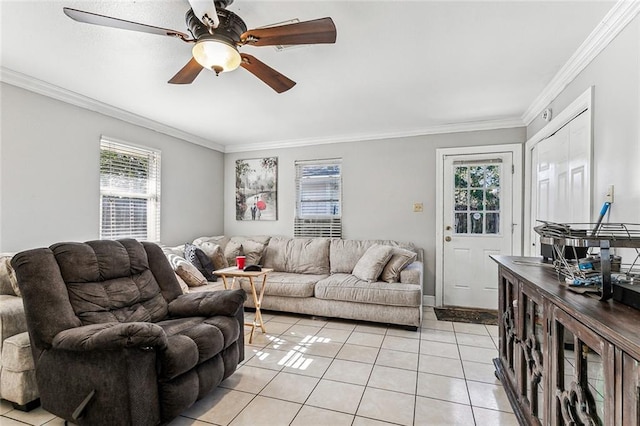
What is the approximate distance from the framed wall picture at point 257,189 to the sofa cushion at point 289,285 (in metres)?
1.31

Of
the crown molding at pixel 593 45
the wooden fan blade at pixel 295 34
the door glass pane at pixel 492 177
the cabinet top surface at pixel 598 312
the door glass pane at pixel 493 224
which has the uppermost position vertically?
the crown molding at pixel 593 45

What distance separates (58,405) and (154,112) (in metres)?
2.95

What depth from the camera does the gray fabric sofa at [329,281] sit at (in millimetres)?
3400

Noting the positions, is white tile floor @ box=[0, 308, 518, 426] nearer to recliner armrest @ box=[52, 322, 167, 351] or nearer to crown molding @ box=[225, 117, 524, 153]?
recliner armrest @ box=[52, 322, 167, 351]

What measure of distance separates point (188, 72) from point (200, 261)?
239 centimetres

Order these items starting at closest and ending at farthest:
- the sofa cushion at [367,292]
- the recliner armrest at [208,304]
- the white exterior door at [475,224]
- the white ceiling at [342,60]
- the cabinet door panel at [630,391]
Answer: the cabinet door panel at [630,391] < the white ceiling at [342,60] < the recliner armrest at [208,304] < the sofa cushion at [367,292] < the white exterior door at [475,224]

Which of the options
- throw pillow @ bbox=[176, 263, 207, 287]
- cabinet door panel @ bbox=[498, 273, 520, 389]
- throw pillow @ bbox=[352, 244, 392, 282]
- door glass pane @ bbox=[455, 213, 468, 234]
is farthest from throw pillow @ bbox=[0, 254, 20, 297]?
door glass pane @ bbox=[455, 213, 468, 234]

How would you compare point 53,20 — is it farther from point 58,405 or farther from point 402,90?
point 402,90

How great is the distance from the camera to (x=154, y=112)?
358cm

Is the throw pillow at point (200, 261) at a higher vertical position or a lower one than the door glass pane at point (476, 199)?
lower

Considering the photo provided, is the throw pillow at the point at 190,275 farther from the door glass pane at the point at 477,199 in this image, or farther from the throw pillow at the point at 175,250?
the door glass pane at the point at 477,199

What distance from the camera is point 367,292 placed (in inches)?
137

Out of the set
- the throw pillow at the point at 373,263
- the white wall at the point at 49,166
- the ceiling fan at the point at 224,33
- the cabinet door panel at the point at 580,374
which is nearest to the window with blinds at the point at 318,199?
the throw pillow at the point at 373,263

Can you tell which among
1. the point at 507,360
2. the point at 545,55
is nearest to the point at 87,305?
the point at 507,360
